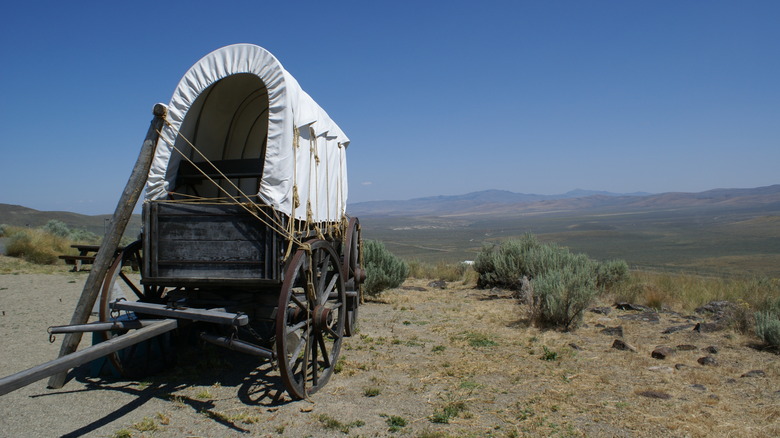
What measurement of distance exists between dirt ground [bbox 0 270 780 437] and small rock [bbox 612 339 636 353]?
0.08 m

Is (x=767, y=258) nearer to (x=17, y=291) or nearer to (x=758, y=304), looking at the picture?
(x=758, y=304)

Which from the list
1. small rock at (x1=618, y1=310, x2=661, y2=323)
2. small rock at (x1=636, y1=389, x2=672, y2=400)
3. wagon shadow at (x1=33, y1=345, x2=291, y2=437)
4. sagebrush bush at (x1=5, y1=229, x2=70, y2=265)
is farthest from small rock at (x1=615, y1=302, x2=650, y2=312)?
sagebrush bush at (x1=5, y1=229, x2=70, y2=265)

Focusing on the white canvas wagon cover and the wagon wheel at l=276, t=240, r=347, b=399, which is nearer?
the wagon wheel at l=276, t=240, r=347, b=399

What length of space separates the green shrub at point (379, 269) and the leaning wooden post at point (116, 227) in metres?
5.60

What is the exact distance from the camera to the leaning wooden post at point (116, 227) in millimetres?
4480

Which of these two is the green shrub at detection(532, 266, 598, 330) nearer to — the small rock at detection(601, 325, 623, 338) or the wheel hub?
the small rock at detection(601, 325, 623, 338)

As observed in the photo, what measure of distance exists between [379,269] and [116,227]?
585cm

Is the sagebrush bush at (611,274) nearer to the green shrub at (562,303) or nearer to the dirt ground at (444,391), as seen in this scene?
the green shrub at (562,303)

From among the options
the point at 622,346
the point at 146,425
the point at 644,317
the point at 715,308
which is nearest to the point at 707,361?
the point at 622,346

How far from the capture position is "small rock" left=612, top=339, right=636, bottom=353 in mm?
6176

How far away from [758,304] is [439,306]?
16.0 ft

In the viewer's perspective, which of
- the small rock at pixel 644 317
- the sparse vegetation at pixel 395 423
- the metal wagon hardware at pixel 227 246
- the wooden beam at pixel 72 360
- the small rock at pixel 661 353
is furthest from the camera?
the small rock at pixel 644 317

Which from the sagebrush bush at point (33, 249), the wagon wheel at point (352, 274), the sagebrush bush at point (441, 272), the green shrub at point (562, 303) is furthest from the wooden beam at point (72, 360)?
the sagebrush bush at point (33, 249)

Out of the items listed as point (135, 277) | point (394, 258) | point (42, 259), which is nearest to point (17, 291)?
point (135, 277)
